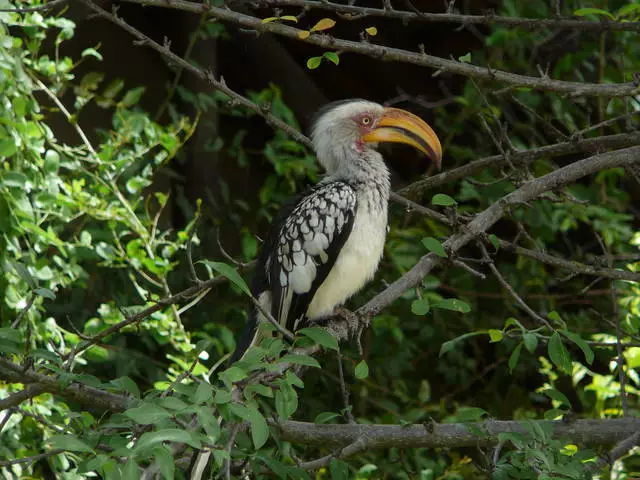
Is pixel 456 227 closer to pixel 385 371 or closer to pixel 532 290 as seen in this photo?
pixel 385 371

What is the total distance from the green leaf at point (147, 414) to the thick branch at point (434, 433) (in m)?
0.70

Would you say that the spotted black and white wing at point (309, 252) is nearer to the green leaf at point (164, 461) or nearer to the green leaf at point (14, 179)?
the green leaf at point (14, 179)

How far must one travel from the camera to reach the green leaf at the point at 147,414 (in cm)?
145

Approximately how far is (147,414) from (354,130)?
1.78 m

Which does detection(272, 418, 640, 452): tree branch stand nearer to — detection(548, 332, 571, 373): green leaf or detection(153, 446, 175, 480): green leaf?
detection(548, 332, 571, 373): green leaf

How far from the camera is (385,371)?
4.11 metres

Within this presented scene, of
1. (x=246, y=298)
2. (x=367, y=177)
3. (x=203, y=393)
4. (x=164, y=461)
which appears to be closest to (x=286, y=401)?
(x=203, y=393)

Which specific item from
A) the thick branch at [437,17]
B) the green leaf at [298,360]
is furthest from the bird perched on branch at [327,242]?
the green leaf at [298,360]

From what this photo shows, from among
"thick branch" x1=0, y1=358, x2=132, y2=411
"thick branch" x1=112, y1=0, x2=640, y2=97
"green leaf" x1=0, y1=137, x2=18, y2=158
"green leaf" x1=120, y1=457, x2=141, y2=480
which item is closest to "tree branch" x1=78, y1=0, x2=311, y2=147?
"thick branch" x1=112, y1=0, x2=640, y2=97

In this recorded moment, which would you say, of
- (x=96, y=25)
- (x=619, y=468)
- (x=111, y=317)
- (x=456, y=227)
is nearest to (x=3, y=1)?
(x=111, y=317)

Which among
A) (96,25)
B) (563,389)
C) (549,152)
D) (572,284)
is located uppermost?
(96,25)

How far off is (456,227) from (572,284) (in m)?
2.42

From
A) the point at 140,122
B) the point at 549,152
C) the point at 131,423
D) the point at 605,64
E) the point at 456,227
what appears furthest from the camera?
the point at 605,64

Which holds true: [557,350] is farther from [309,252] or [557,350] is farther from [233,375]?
[309,252]
